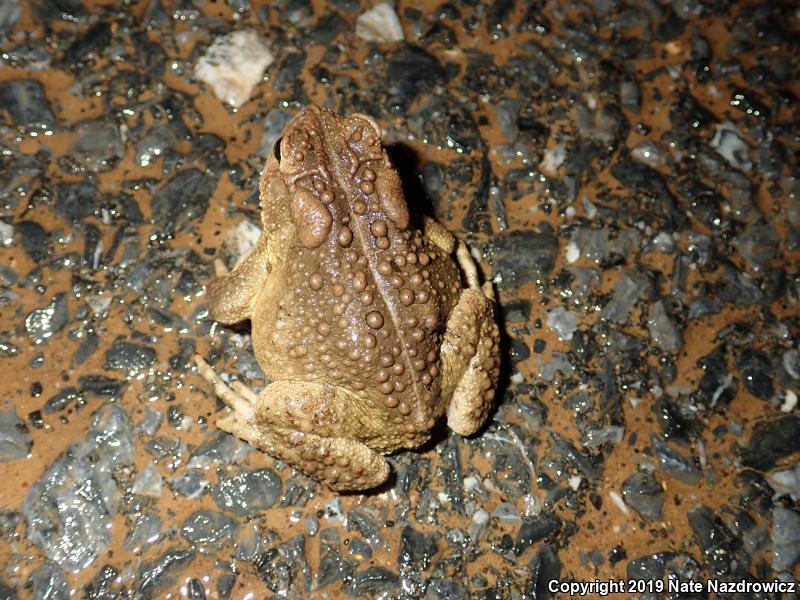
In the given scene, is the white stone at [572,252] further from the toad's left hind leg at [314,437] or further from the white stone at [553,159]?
the toad's left hind leg at [314,437]

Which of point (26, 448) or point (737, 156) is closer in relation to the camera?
point (26, 448)

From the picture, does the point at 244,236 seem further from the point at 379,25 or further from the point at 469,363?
the point at 379,25

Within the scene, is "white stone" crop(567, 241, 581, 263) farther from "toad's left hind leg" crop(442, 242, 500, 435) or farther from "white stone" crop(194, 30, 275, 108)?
"white stone" crop(194, 30, 275, 108)

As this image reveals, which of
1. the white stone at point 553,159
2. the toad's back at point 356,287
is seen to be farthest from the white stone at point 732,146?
the toad's back at point 356,287

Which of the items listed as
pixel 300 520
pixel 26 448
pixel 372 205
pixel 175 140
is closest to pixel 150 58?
pixel 175 140

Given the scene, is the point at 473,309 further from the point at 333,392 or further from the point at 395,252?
the point at 333,392

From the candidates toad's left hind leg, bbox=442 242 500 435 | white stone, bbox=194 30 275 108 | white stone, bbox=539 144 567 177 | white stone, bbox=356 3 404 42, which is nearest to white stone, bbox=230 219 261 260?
white stone, bbox=194 30 275 108
